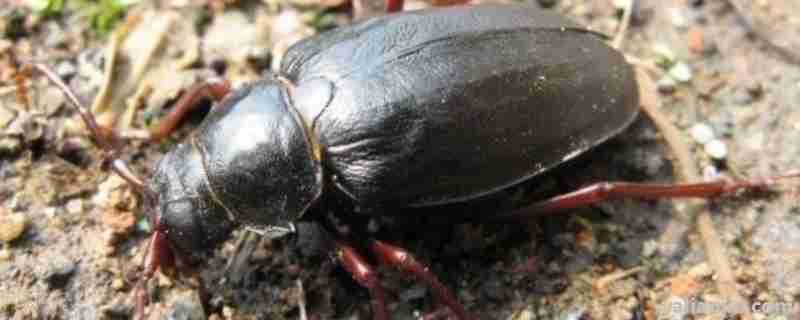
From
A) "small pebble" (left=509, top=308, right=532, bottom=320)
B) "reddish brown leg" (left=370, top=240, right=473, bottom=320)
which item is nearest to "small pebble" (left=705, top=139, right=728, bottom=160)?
"small pebble" (left=509, top=308, right=532, bottom=320)

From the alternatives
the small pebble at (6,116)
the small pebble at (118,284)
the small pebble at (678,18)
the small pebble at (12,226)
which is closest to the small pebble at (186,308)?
the small pebble at (118,284)

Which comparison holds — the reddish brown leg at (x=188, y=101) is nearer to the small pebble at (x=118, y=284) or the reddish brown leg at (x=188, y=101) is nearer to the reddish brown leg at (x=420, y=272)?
the small pebble at (x=118, y=284)

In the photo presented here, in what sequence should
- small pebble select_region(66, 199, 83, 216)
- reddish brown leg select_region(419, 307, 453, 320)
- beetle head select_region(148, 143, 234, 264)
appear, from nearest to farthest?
beetle head select_region(148, 143, 234, 264) → reddish brown leg select_region(419, 307, 453, 320) → small pebble select_region(66, 199, 83, 216)

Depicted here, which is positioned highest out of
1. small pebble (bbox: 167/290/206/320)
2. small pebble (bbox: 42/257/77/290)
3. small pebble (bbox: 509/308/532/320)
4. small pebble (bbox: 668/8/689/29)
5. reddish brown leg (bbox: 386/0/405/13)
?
reddish brown leg (bbox: 386/0/405/13)

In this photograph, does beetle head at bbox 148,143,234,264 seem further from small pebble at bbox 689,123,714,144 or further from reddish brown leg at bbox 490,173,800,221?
small pebble at bbox 689,123,714,144

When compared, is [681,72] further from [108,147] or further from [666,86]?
[108,147]

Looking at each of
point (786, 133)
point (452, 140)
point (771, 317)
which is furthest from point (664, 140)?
point (452, 140)

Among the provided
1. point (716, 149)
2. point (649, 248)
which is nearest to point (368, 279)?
point (649, 248)
